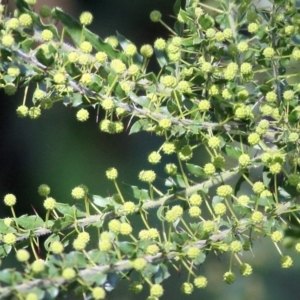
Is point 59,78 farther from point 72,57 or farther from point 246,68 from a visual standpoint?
point 246,68

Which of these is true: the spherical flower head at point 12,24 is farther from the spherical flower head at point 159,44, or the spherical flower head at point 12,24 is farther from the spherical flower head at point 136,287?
the spherical flower head at point 136,287

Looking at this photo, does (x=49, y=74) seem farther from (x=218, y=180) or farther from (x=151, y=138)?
(x=151, y=138)

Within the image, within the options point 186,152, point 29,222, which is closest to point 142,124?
point 186,152

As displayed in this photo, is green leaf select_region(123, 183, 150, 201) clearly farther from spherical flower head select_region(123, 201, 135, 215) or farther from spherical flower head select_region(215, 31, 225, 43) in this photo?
spherical flower head select_region(215, 31, 225, 43)

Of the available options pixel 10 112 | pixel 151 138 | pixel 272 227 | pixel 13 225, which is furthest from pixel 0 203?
pixel 272 227

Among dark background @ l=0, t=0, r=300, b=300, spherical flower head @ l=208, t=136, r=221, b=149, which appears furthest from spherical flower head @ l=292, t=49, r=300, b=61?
dark background @ l=0, t=0, r=300, b=300
